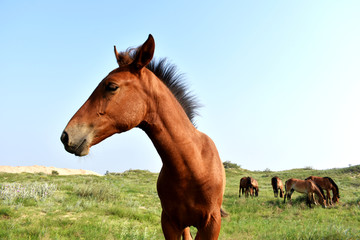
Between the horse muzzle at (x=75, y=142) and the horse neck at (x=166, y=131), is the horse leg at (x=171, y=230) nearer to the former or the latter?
the horse neck at (x=166, y=131)

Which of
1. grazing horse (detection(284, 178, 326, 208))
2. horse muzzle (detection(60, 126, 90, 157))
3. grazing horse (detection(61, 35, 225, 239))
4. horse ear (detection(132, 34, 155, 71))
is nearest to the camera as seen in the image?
horse muzzle (detection(60, 126, 90, 157))

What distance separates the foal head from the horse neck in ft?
0.33

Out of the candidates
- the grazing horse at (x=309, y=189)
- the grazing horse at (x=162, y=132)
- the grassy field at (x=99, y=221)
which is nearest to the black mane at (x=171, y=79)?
the grazing horse at (x=162, y=132)

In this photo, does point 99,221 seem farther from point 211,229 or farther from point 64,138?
point 64,138

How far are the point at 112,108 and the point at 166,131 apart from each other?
0.56 metres

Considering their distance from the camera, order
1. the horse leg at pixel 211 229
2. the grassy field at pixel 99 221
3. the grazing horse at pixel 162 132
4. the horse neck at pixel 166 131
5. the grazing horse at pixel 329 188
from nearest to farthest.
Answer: the grazing horse at pixel 162 132, the horse neck at pixel 166 131, the horse leg at pixel 211 229, the grassy field at pixel 99 221, the grazing horse at pixel 329 188

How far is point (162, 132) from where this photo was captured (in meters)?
2.43

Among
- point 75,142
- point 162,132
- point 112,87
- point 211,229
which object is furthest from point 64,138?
point 211,229

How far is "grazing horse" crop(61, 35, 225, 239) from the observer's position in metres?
2.17

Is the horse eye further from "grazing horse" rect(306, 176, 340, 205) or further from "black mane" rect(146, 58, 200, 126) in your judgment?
"grazing horse" rect(306, 176, 340, 205)

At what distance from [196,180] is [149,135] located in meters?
0.66

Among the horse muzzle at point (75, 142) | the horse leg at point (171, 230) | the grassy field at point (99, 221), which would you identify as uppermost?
the horse muzzle at point (75, 142)

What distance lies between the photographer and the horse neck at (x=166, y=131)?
2.42 metres

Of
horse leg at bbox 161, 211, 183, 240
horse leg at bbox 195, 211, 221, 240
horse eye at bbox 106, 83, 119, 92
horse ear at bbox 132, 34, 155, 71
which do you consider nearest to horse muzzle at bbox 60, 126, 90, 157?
horse eye at bbox 106, 83, 119, 92
